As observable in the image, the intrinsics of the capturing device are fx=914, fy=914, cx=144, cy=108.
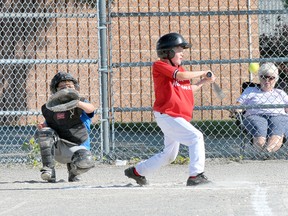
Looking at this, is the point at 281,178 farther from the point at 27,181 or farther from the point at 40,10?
the point at 40,10

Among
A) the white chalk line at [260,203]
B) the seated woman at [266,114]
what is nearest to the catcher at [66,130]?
the white chalk line at [260,203]

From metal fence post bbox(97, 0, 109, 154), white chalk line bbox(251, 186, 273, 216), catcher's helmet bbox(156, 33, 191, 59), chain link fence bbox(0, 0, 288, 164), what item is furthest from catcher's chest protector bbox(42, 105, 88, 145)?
chain link fence bbox(0, 0, 288, 164)

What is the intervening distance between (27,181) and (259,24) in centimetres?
978

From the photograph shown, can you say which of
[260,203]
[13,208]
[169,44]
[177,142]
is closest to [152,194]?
[177,142]

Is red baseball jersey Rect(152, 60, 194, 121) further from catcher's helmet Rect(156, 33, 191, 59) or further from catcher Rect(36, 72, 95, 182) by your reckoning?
catcher Rect(36, 72, 95, 182)

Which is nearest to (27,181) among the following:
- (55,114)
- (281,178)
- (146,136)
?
(55,114)

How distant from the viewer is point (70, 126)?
989cm

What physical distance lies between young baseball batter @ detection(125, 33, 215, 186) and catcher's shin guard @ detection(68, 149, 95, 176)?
567 millimetres

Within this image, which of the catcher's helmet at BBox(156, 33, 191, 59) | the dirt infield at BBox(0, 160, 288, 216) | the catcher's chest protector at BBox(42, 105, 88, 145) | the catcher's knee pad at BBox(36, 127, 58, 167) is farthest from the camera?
the catcher's chest protector at BBox(42, 105, 88, 145)

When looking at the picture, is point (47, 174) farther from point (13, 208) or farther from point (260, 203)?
point (260, 203)

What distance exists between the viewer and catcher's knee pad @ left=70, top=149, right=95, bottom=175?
9.53 meters

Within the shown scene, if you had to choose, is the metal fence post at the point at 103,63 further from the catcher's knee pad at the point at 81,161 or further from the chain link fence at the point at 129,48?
the chain link fence at the point at 129,48

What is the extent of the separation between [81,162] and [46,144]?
1.39ft

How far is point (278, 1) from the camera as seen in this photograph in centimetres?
2023
